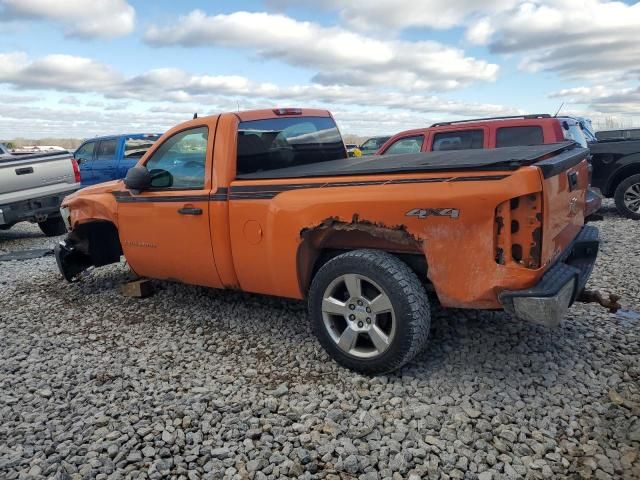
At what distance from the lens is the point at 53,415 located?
3.27 meters

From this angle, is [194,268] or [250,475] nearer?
[250,475]

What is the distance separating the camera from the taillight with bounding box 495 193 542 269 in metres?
2.92

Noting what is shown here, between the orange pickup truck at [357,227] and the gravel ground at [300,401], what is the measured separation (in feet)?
1.39

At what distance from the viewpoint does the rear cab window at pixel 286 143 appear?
4316mm

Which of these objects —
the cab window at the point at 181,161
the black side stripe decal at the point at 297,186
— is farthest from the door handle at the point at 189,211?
the black side stripe decal at the point at 297,186

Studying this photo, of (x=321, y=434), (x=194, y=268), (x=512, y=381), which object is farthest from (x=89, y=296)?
(x=512, y=381)

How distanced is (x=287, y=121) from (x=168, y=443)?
2958 millimetres

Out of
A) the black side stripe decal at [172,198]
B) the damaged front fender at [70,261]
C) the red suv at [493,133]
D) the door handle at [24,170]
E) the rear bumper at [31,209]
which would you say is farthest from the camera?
the door handle at [24,170]

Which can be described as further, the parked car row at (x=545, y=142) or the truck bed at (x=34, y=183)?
the truck bed at (x=34, y=183)

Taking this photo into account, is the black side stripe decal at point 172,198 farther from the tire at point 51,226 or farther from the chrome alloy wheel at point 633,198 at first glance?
the chrome alloy wheel at point 633,198

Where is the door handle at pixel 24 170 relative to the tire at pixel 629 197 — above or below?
above

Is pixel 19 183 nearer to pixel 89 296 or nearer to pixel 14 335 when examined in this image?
pixel 89 296

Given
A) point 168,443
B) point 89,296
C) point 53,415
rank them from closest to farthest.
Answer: point 168,443, point 53,415, point 89,296

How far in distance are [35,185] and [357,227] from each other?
7368 millimetres
